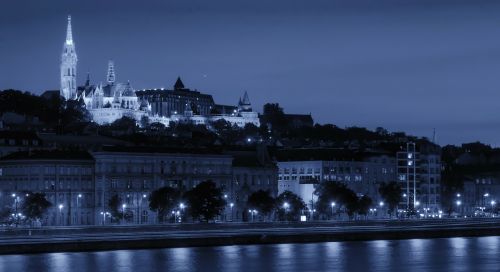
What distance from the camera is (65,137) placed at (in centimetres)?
14925

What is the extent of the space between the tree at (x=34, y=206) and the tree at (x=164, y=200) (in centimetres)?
1056

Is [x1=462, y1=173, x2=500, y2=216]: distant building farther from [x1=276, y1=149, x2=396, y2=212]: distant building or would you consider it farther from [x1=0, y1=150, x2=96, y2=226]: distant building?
[x1=0, y1=150, x2=96, y2=226]: distant building

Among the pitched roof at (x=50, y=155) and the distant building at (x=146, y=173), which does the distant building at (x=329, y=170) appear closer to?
the distant building at (x=146, y=173)

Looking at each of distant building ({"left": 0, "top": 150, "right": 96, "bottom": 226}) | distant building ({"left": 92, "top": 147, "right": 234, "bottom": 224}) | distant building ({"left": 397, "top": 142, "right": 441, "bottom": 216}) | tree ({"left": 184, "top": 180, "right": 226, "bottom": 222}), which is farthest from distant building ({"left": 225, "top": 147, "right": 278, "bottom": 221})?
distant building ({"left": 397, "top": 142, "right": 441, "bottom": 216})

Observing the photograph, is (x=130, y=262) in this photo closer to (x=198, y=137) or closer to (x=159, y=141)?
(x=159, y=141)

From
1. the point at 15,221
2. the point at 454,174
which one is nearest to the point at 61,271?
the point at 15,221

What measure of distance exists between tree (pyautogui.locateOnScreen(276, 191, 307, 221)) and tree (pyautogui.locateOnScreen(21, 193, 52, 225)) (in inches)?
1085

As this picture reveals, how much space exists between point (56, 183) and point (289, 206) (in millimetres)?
25846

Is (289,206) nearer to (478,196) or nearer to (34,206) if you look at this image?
(34,206)

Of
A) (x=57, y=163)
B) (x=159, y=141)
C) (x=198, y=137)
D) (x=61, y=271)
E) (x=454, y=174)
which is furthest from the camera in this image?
(x=198, y=137)

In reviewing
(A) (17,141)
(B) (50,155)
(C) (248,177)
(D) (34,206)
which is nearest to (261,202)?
(C) (248,177)

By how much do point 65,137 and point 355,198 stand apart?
36754 mm

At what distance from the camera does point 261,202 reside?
4978 inches

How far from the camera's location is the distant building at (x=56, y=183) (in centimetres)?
11719
